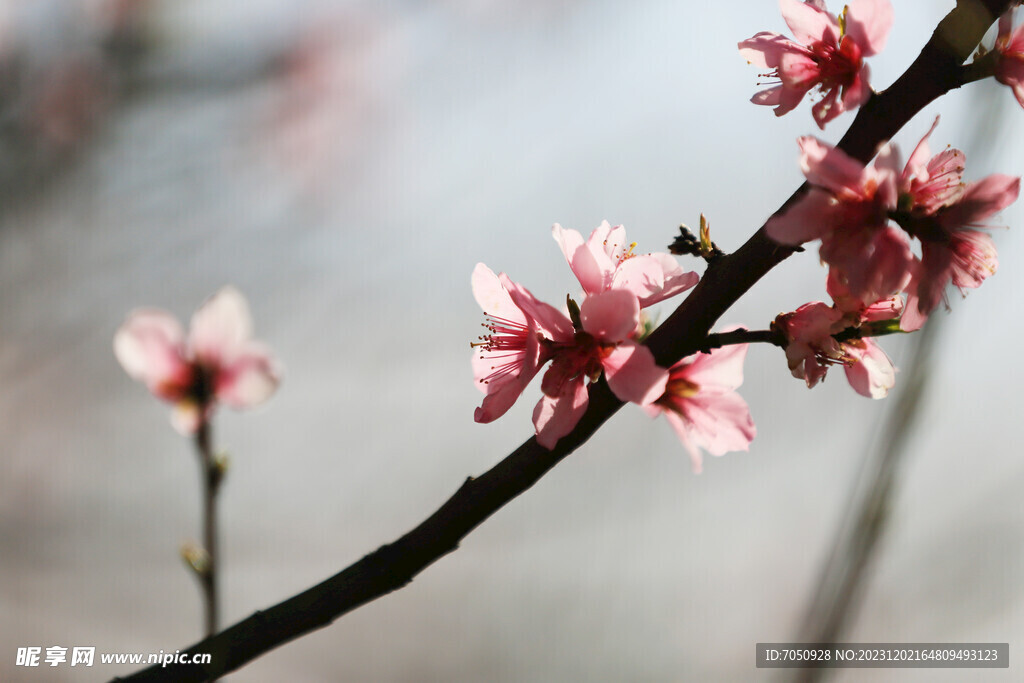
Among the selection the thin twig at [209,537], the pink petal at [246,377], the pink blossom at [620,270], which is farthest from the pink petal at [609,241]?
the pink petal at [246,377]

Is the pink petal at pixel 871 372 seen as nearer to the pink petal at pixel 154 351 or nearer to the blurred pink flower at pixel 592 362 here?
the blurred pink flower at pixel 592 362

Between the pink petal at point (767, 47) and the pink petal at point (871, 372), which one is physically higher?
the pink petal at point (767, 47)

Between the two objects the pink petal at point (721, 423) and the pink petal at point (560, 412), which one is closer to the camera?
the pink petal at point (560, 412)

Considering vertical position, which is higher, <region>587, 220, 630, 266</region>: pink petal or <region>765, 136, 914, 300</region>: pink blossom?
<region>587, 220, 630, 266</region>: pink petal

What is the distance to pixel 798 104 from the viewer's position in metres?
0.54

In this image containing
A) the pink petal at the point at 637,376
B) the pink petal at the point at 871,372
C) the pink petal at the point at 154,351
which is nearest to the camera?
the pink petal at the point at 637,376

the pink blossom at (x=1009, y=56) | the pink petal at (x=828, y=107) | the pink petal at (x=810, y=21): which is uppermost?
the pink petal at (x=810, y=21)

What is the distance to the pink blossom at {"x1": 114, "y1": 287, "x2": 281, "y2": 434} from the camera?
824 millimetres

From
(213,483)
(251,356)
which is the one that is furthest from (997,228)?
(251,356)

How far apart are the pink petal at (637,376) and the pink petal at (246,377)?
56cm

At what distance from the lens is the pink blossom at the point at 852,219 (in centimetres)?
39

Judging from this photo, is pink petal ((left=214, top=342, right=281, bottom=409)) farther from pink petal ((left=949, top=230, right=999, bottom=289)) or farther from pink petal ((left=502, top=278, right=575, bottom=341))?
pink petal ((left=949, top=230, right=999, bottom=289))

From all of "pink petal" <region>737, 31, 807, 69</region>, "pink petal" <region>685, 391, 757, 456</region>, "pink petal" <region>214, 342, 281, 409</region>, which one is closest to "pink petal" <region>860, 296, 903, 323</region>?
"pink petal" <region>685, 391, 757, 456</region>

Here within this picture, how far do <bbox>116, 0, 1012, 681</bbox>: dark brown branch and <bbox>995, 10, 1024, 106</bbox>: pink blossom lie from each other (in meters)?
0.05
